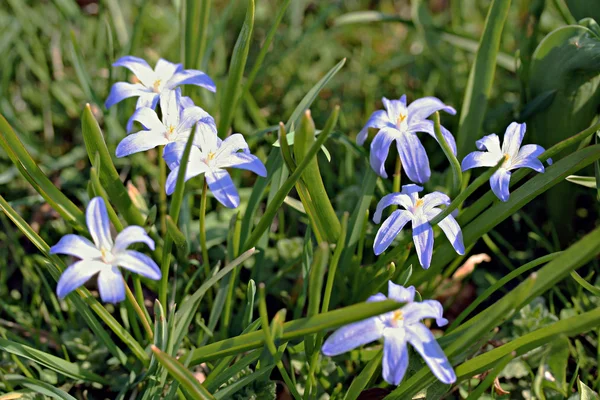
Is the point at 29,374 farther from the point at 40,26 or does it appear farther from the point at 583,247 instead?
the point at 40,26

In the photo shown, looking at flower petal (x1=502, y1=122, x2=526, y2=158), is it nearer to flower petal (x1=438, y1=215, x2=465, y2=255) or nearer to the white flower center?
flower petal (x1=438, y1=215, x2=465, y2=255)

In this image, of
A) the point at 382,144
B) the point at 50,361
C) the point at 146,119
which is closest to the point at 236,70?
the point at 146,119

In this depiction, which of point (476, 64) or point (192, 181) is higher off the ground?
point (476, 64)

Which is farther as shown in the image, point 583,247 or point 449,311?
point 449,311

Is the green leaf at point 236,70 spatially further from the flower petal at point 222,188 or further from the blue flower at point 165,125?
the flower petal at point 222,188

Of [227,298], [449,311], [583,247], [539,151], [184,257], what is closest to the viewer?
[583,247]

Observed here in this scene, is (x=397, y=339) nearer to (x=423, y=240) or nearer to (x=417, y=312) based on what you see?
(x=417, y=312)

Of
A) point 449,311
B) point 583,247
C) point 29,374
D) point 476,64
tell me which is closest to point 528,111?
point 476,64
